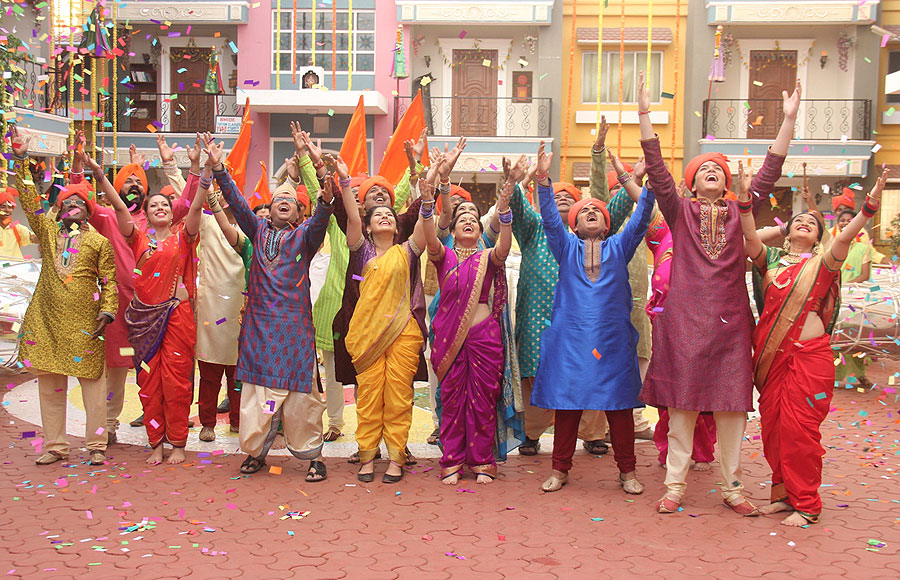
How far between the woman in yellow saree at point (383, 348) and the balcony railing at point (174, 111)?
16.5 m

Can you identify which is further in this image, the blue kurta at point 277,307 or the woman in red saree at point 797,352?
the blue kurta at point 277,307

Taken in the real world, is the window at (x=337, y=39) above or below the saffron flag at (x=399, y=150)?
above

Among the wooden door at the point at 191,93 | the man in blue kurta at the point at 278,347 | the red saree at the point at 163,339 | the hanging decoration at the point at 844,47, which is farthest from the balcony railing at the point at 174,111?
the man in blue kurta at the point at 278,347

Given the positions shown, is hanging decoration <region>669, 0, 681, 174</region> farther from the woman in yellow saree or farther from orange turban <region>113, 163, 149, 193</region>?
the woman in yellow saree

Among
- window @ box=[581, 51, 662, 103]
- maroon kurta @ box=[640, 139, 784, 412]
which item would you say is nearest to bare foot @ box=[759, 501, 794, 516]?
maroon kurta @ box=[640, 139, 784, 412]

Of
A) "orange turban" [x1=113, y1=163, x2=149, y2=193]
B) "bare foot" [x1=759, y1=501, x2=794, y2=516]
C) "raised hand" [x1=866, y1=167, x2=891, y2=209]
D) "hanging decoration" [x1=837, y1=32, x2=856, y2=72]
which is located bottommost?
"bare foot" [x1=759, y1=501, x2=794, y2=516]

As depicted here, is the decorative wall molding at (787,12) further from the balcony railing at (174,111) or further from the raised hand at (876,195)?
the raised hand at (876,195)

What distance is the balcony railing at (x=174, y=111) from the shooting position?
21.5 meters

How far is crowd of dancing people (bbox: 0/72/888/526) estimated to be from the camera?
16.8 ft

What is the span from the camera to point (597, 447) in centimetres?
667

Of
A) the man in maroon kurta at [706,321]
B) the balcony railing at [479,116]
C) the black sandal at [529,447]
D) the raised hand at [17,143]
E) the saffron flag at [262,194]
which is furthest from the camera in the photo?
the balcony railing at [479,116]

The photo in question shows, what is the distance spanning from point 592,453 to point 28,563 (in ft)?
13.0

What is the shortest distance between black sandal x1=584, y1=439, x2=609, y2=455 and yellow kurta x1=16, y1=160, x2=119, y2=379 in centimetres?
361

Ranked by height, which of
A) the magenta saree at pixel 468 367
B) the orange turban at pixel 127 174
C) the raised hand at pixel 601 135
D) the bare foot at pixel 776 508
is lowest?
the bare foot at pixel 776 508
